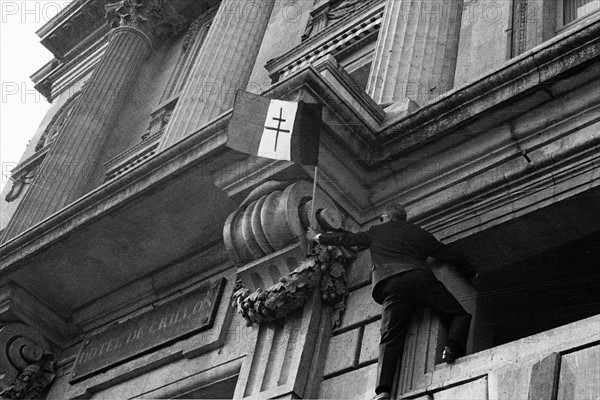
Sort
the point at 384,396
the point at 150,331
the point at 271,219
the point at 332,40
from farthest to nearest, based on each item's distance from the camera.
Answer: the point at 332,40 < the point at 150,331 < the point at 271,219 < the point at 384,396

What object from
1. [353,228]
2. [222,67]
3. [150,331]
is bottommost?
[150,331]

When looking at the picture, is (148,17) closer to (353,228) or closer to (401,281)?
(353,228)

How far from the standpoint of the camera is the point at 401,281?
784 cm

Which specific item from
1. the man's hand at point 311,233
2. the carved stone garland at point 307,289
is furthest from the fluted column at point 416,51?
the carved stone garland at point 307,289

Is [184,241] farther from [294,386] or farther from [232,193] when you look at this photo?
[294,386]

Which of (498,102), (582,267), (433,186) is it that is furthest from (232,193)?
(582,267)

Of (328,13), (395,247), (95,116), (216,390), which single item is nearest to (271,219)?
(395,247)

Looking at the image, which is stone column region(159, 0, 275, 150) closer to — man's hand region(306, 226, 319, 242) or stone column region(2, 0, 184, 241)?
stone column region(2, 0, 184, 241)

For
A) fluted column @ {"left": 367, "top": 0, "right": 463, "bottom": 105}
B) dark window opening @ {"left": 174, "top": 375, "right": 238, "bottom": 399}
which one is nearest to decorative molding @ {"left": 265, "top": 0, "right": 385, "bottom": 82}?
fluted column @ {"left": 367, "top": 0, "right": 463, "bottom": 105}

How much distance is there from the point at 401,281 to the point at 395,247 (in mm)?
326

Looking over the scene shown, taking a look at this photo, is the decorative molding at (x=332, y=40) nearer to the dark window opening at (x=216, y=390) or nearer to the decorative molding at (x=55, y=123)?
the dark window opening at (x=216, y=390)

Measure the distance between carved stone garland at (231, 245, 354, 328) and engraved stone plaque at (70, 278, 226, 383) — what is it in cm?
135

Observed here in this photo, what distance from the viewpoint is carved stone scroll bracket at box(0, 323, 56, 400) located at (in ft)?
39.2

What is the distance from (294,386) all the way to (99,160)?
1131 cm
